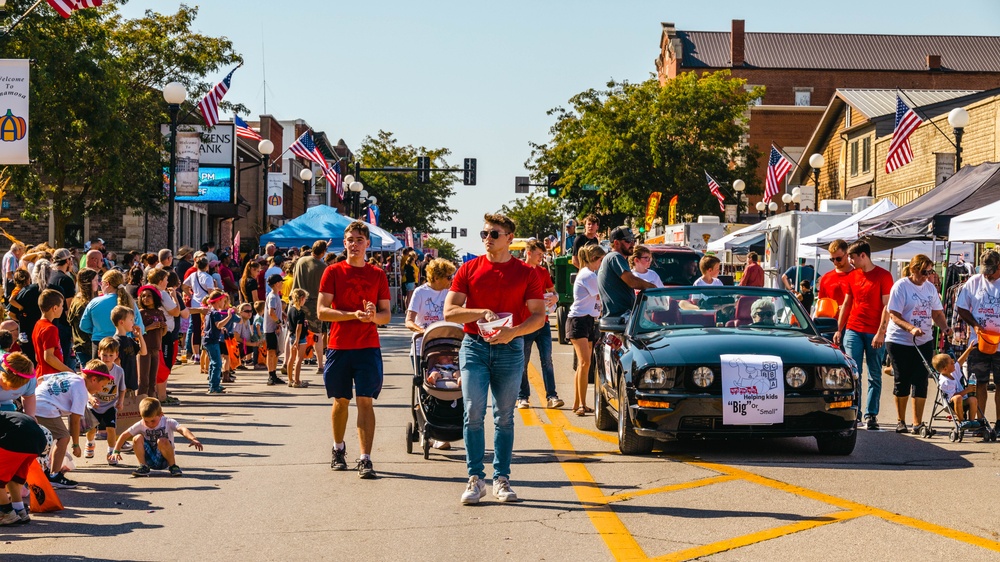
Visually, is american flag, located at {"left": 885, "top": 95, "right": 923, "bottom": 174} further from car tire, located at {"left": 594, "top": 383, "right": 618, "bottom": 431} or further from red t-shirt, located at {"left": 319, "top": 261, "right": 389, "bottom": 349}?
red t-shirt, located at {"left": 319, "top": 261, "right": 389, "bottom": 349}

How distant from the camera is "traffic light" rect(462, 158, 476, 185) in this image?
179 feet

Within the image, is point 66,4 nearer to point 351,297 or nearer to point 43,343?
point 43,343

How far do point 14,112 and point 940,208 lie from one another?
13218 millimetres

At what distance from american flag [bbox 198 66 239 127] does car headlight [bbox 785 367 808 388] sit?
899 inches

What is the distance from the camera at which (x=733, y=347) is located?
10.2 metres

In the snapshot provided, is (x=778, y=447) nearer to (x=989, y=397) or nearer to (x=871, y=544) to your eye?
(x=871, y=544)

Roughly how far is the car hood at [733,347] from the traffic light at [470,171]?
4406 cm

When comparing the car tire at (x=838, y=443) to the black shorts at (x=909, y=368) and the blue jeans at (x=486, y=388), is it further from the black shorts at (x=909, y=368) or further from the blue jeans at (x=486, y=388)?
the blue jeans at (x=486, y=388)

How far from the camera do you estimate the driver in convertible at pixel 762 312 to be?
1136cm

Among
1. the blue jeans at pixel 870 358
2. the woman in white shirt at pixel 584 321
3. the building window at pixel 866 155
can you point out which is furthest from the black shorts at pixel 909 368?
the building window at pixel 866 155

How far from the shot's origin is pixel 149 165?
104 feet

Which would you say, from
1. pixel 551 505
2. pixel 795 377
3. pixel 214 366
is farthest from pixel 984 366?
pixel 214 366

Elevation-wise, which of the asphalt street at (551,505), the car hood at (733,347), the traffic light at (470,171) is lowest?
the asphalt street at (551,505)

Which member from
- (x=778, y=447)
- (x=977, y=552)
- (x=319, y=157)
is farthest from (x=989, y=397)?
(x=319, y=157)
